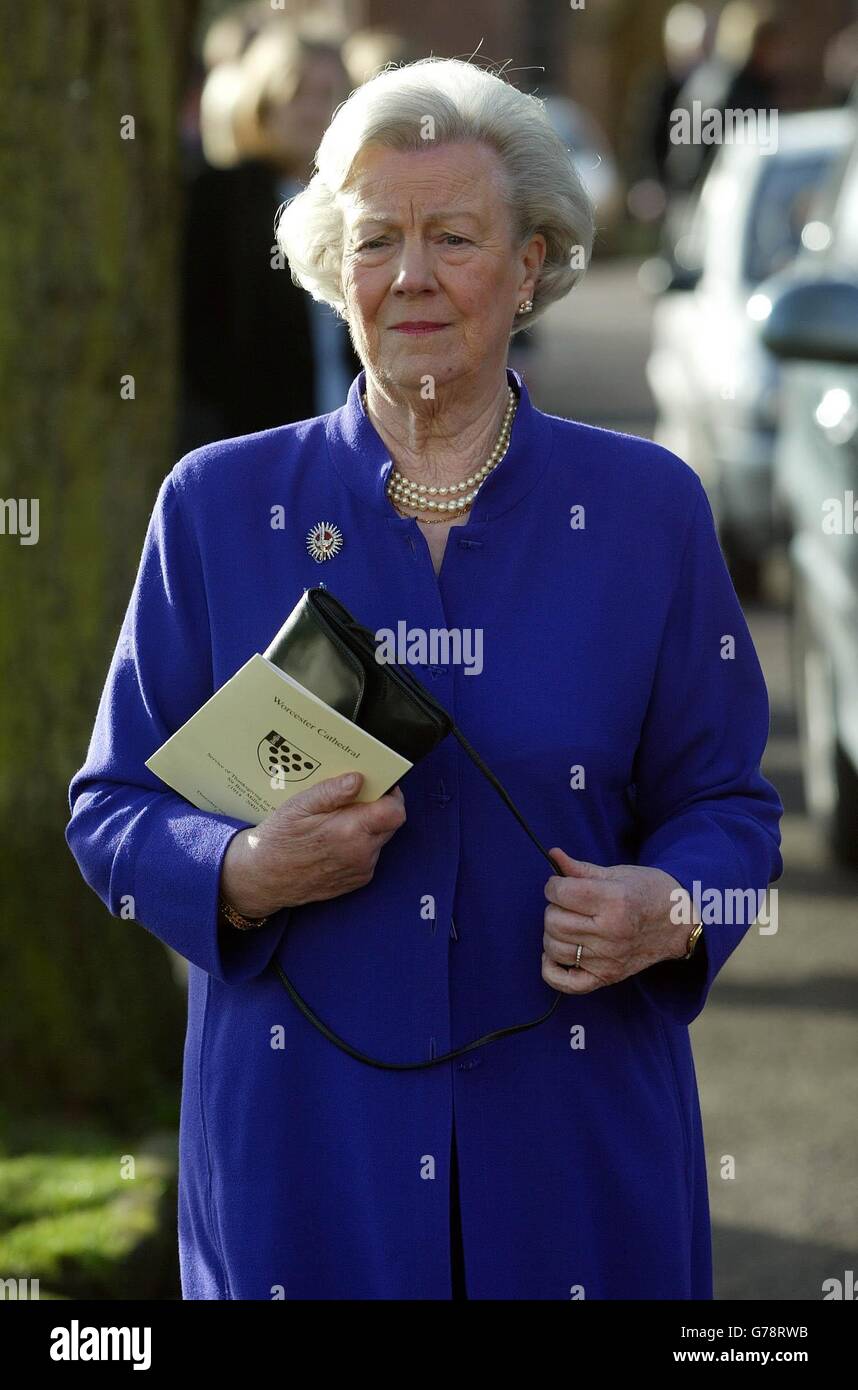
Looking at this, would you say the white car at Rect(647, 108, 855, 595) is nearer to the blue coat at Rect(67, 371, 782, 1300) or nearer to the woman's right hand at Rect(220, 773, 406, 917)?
the blue coat at Rect(67, 371, 782, 1300)

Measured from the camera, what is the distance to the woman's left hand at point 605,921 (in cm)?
264

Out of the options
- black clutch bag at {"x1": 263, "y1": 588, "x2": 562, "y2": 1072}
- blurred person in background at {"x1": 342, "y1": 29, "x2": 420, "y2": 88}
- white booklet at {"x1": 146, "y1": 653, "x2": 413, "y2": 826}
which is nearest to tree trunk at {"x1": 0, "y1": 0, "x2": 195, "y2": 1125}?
white booklet at {"x1": 146, "y1": 653, "x2": 413, "y2": 826}

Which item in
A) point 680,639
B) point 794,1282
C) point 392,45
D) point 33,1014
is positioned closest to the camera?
point 680,639

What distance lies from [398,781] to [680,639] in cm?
42

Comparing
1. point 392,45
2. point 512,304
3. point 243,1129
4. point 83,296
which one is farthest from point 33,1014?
point 392,45

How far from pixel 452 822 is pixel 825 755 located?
13.7 ft

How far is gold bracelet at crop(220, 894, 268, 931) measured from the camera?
271cm

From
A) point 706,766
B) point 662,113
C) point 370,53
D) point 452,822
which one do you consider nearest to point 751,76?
point 662,113

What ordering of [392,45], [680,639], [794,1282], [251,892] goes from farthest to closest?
[392,45] → [794,1282] → [680,639] → [251,892]

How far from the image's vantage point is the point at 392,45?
28.6 feet

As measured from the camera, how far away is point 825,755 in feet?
22.2

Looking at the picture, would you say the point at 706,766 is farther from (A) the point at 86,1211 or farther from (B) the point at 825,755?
(B) the point at 825,755

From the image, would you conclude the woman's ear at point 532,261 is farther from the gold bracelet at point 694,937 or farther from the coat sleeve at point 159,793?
the gold bracelet at point 694,937
